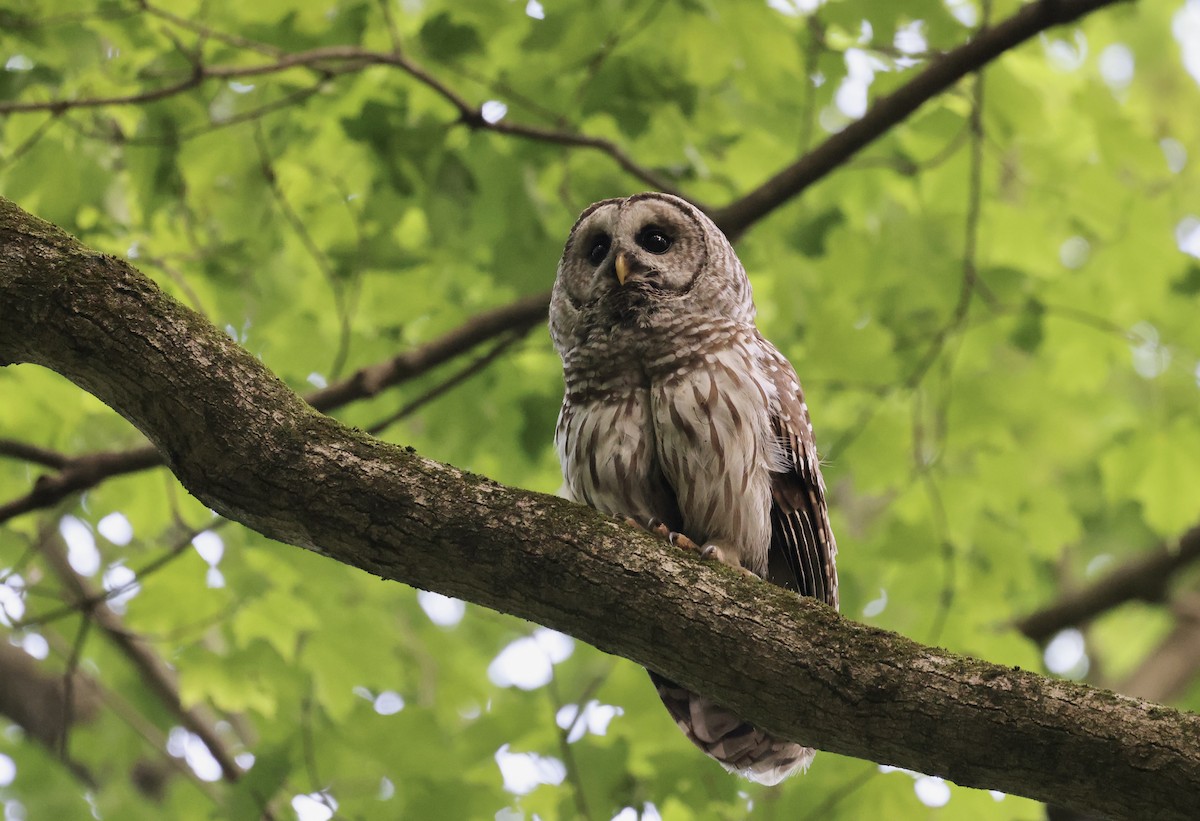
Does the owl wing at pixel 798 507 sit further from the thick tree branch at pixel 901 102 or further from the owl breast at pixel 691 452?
the thick tree branch at pixel 901 102

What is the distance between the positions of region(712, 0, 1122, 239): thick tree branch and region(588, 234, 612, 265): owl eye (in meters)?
0.66

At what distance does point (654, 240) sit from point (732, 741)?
72.1 inches

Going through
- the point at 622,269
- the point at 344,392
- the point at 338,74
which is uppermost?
the point at 338,74

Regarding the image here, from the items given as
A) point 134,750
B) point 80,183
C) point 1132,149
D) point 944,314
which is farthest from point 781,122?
point 134,750

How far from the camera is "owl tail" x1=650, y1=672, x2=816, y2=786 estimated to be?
3.84m

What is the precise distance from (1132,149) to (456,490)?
4055 mm

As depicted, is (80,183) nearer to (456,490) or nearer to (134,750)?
(456,490)

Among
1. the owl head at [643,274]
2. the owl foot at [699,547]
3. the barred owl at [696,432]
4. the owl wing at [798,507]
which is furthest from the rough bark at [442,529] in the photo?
the owl head at [643,274]

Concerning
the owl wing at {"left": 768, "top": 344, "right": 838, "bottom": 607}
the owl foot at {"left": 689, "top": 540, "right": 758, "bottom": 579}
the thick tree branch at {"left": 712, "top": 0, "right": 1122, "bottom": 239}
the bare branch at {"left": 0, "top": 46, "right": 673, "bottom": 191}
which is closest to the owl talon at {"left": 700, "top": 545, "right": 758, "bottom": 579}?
the owl foot at {"left": 689, "top": 540, "right": 758, "bottom": 579}

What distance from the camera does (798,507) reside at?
13.3 ft

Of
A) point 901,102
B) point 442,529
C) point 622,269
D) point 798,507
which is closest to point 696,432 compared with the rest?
point 798,507

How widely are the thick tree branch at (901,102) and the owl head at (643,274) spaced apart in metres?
0.32

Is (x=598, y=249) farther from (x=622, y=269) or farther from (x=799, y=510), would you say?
(x=799, y=510)

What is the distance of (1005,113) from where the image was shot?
540 cm
